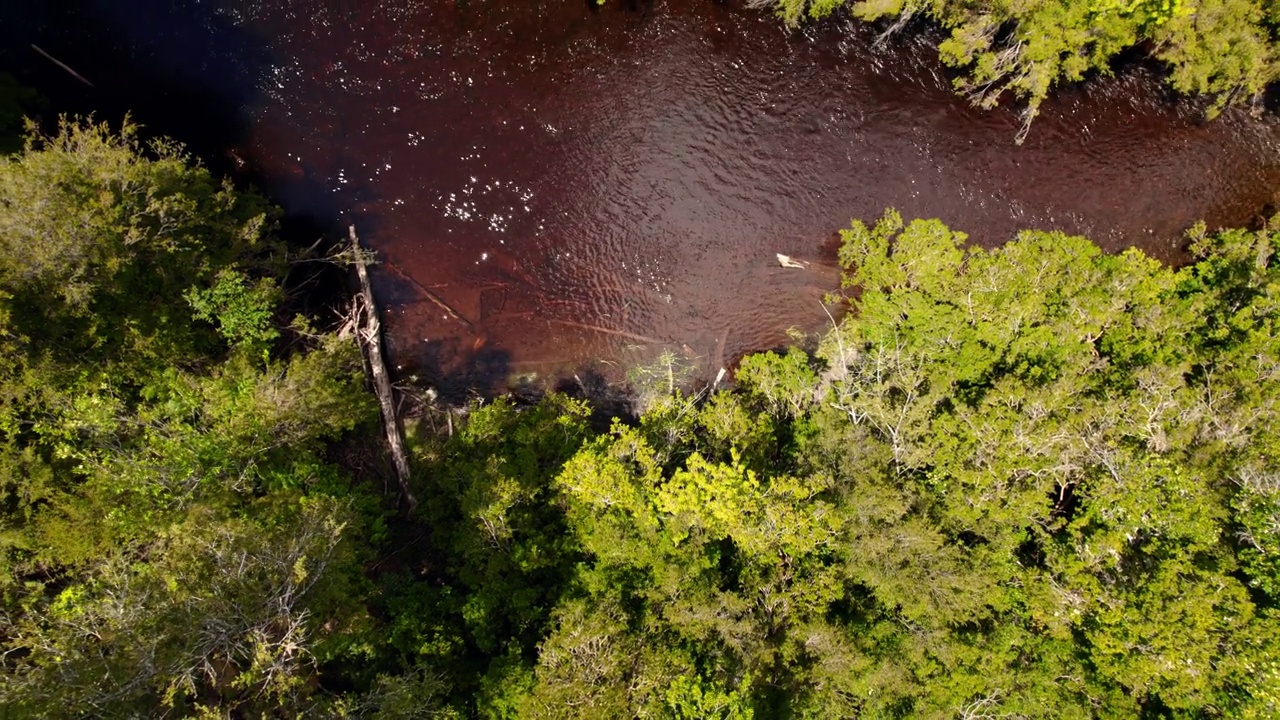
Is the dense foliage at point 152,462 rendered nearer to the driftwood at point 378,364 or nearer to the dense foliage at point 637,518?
the dense foliage at point 637,518

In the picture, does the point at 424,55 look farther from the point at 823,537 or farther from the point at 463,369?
the point at 823,537

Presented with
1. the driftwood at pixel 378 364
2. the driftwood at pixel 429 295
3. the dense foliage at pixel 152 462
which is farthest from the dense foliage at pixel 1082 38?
the dense foliage at pixel 152 462

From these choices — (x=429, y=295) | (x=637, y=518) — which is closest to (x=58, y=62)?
(x=429, y=295)

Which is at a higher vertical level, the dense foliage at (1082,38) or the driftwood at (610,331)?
the dense foliage at (1082,38)

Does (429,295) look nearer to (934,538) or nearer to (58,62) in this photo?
(58,62)

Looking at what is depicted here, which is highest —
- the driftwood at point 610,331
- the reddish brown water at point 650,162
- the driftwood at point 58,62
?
the reddish brown water at point 650,162
